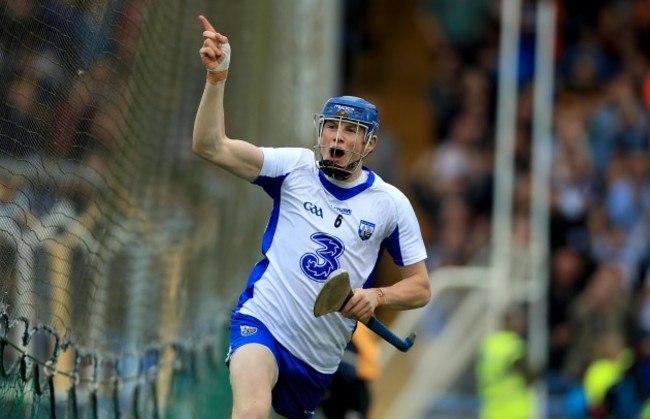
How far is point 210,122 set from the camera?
6711mm

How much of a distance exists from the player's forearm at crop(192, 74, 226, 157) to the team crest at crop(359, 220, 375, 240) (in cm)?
77

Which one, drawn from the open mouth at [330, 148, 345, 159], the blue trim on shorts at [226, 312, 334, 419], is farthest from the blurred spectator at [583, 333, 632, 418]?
the open mouth at [330, 148, 345, 159]

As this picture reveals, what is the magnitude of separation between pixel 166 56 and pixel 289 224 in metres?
2.43

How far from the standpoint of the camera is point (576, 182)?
57.1 feet

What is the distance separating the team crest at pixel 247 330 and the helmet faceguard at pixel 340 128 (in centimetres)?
76

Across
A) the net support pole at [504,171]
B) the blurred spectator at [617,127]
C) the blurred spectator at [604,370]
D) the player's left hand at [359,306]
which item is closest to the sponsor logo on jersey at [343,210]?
the player's left hand at [359,306]

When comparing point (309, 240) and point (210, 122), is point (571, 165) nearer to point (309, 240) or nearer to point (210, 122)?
point (309, 240)

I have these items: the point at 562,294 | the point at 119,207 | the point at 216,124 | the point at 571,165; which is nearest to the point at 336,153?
the point at 216,124

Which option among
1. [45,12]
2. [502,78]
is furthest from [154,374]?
[502,78]

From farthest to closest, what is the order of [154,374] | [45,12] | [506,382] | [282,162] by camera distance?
[506,382]
[154,374]
[282,162]
[45,12]

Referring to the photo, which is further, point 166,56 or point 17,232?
point 166,56

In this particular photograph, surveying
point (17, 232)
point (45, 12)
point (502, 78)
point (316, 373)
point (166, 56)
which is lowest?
point (316, 373)

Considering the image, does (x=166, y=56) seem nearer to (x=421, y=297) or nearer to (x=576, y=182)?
(x=421, y=297)

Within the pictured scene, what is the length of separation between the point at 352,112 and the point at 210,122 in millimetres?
660
